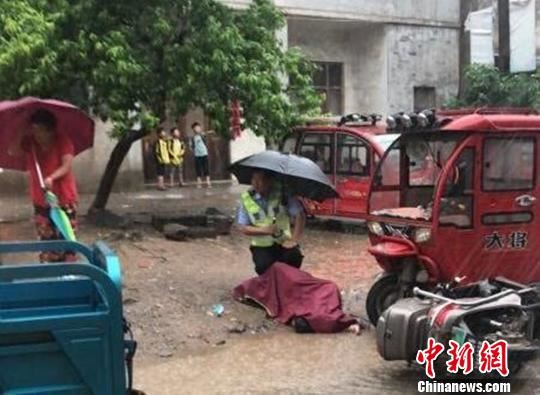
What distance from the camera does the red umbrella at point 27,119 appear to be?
6188mm

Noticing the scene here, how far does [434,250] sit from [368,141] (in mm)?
5771

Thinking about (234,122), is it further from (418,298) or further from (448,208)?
(418,298)

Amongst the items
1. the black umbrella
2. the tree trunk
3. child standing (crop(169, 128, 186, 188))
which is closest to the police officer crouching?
the black umbrella

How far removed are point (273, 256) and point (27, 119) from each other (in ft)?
8.35

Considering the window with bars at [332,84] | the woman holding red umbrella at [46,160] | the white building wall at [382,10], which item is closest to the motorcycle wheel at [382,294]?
the woman holding red umbrella at [46,160]

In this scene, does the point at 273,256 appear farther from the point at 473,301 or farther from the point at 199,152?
the point at 199,152

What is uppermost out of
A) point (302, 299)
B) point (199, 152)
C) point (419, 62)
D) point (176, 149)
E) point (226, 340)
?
point (419, 62)

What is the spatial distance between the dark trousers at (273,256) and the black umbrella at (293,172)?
55 cm

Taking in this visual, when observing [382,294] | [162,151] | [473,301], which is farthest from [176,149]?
[473,301]

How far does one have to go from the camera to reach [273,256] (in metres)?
7.21

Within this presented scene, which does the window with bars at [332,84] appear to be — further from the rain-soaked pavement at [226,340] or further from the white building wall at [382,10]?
the rain-soaked pavement at [226,340]

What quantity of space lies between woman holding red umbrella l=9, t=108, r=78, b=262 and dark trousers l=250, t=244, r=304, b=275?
5.93ft

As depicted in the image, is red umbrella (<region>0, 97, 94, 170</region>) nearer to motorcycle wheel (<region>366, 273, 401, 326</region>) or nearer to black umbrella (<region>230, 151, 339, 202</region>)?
black umbrella (<region>230, 151, 339, 202</region>)

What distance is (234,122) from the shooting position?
11086mm
